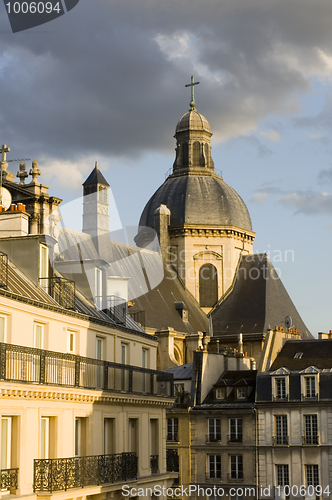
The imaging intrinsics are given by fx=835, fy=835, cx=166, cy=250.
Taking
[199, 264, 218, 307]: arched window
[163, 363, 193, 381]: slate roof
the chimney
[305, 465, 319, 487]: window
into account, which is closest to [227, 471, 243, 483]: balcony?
[305, 465, 319, 487]: window

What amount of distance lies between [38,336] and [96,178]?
109 feet

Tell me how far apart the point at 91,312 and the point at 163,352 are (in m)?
27.2

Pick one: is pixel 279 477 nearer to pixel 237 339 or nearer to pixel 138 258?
pixel 237 339

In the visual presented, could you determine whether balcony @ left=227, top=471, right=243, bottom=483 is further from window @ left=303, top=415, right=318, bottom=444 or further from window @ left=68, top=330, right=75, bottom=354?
window @ left=68, top=330, right=75, bottom=354

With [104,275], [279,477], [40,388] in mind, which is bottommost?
[279,477]

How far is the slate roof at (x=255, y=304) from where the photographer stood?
4859cm

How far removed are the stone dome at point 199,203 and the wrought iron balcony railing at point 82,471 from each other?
128 ft

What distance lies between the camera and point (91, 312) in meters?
16.3

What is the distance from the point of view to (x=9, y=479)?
37.7 ft

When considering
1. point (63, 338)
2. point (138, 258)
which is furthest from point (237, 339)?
point (63, 338)

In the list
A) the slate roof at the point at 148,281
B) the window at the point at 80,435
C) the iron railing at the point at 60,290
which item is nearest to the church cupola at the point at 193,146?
the slate roof at the point at 148,281

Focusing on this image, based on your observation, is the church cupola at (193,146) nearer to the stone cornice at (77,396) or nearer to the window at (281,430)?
the window at (281,430)

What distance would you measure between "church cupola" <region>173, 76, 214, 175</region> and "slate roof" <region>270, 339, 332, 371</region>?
23910mm

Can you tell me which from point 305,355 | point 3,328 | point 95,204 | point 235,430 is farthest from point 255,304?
point 3,328
